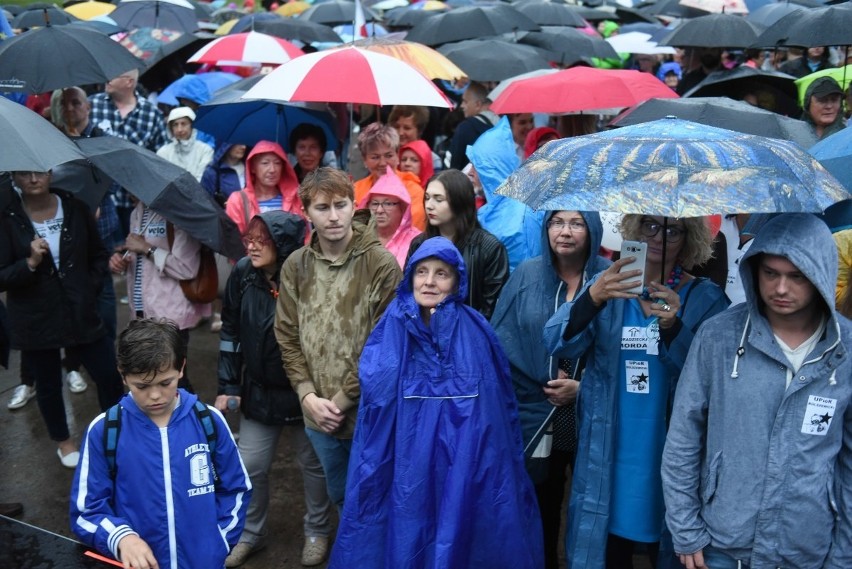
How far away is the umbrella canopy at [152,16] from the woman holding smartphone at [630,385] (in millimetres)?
8632

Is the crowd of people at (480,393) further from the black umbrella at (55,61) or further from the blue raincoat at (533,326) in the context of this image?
the black umbrella at (55,61)

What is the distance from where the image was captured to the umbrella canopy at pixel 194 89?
873 centimetres

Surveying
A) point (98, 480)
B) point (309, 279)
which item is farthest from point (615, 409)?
point (98, 480)

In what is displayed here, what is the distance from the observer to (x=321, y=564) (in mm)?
4445

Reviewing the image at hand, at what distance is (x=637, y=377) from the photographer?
329cm

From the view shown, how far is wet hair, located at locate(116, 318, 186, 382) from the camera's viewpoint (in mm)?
2977

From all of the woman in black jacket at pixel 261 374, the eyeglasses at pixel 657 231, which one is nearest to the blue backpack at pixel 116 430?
the woman in black jacket at pixel 261 374

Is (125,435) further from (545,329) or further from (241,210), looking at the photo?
(241,210)

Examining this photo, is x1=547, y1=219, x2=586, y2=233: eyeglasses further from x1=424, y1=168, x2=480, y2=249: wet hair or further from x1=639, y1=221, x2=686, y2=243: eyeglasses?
x1=424, y1=168, x2=480, y2=249: wet hair

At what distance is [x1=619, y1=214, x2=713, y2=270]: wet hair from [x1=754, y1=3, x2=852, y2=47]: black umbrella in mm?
3661

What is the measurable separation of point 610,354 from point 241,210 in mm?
3158

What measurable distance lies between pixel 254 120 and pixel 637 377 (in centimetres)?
409

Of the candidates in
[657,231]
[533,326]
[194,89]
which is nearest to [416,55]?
[194,89]

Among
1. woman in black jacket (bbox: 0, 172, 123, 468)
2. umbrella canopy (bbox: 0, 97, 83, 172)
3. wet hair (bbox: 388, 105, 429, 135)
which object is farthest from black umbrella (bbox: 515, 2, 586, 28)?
umbrella canopy (bbox: 0, 97, 83, 172)
